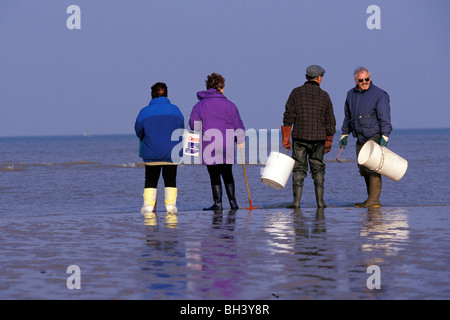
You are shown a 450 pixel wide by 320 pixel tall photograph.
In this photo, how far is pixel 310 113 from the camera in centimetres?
994

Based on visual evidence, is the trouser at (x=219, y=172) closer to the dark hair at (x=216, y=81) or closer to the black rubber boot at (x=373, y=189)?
the dark hair at (x=216, y=81)

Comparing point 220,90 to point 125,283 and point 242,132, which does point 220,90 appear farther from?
point 125,283

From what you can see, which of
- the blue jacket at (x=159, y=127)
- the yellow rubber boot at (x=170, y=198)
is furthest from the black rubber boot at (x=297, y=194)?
the blue jacket at (x=159, y=127)

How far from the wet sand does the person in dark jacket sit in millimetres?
827

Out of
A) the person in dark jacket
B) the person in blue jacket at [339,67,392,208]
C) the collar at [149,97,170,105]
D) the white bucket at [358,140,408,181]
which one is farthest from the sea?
the collar at [149,97,170,105]

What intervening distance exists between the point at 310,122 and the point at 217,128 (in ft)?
4.02

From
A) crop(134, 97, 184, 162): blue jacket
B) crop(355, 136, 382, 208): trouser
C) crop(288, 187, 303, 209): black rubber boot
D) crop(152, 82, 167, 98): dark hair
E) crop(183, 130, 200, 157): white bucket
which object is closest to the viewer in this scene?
crop(134, 97, 184, 162): blue jacket

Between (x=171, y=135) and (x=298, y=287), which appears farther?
(x=171, y=135)

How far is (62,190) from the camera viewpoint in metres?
17.3

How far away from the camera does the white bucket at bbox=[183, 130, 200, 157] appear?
9781 mm

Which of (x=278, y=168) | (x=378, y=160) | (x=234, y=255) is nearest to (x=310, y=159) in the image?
(x=278, y=168)

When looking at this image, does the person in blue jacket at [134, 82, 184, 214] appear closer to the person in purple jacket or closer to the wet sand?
the person in purple jacket

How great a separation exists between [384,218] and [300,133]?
1644mm
